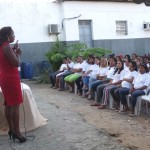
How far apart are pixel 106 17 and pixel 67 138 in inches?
466

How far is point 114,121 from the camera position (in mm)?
6727

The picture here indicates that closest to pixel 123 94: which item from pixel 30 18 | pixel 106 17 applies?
pixel 30 18

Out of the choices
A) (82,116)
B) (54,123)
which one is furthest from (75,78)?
(54,123)

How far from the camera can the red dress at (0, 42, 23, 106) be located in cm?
497

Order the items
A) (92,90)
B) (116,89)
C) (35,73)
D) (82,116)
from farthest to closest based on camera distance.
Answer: (35,73) → (92,90) → (116,89) → (82,116)

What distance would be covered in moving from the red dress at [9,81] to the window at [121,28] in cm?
1241

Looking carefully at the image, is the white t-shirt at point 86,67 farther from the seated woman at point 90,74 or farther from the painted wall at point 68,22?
the painted wall at point 68,22

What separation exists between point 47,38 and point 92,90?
6753 millimetres

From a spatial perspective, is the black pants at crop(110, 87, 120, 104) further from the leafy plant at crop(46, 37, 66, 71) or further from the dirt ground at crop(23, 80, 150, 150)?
the leafy plant at crop(46, 37, 66, 71)

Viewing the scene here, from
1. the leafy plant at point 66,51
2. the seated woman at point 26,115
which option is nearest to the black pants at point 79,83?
the leafy plant at point 66,51

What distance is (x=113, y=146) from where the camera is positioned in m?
4.94

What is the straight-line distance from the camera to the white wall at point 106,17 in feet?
51.0

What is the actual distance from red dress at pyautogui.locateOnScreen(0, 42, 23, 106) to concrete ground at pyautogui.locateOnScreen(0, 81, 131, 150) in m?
0.72

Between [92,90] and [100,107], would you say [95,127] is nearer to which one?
[100,107]
